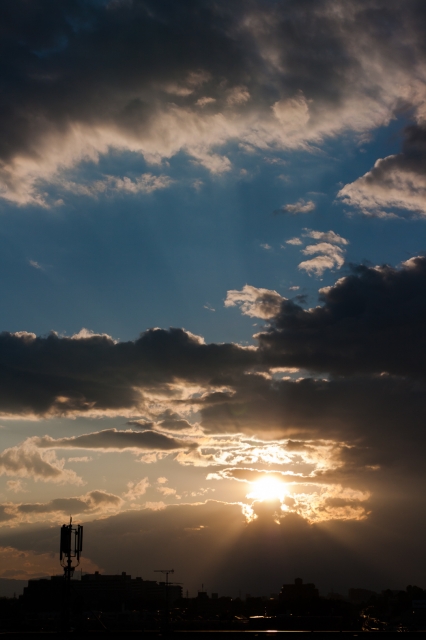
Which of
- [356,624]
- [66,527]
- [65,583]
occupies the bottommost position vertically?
[356,624]

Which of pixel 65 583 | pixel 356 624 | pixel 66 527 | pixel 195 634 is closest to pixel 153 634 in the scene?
pixel 195 634

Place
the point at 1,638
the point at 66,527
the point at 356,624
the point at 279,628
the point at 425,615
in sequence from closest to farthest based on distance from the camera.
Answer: the point at 1,638, the point at 66,527, the point at 279,628, the point at 356,624, the point at 425,615

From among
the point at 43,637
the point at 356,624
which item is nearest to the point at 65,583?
the point at 43,637

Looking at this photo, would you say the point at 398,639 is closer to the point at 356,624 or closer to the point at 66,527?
the point at 66,527

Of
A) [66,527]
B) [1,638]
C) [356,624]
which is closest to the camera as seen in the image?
[1,638]

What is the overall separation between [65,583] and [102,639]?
31.1 feet

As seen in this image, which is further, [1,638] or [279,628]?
[279,628]

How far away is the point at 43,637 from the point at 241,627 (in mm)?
48632

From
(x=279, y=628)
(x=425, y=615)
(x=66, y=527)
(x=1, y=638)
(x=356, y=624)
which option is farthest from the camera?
(x=425, y=615)

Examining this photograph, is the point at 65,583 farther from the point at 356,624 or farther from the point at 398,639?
the point at 356,624

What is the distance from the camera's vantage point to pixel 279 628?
110625 millimetres

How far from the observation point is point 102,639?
76688 millimetres

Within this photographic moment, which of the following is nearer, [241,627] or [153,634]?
[153,634]

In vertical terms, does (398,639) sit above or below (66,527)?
below
